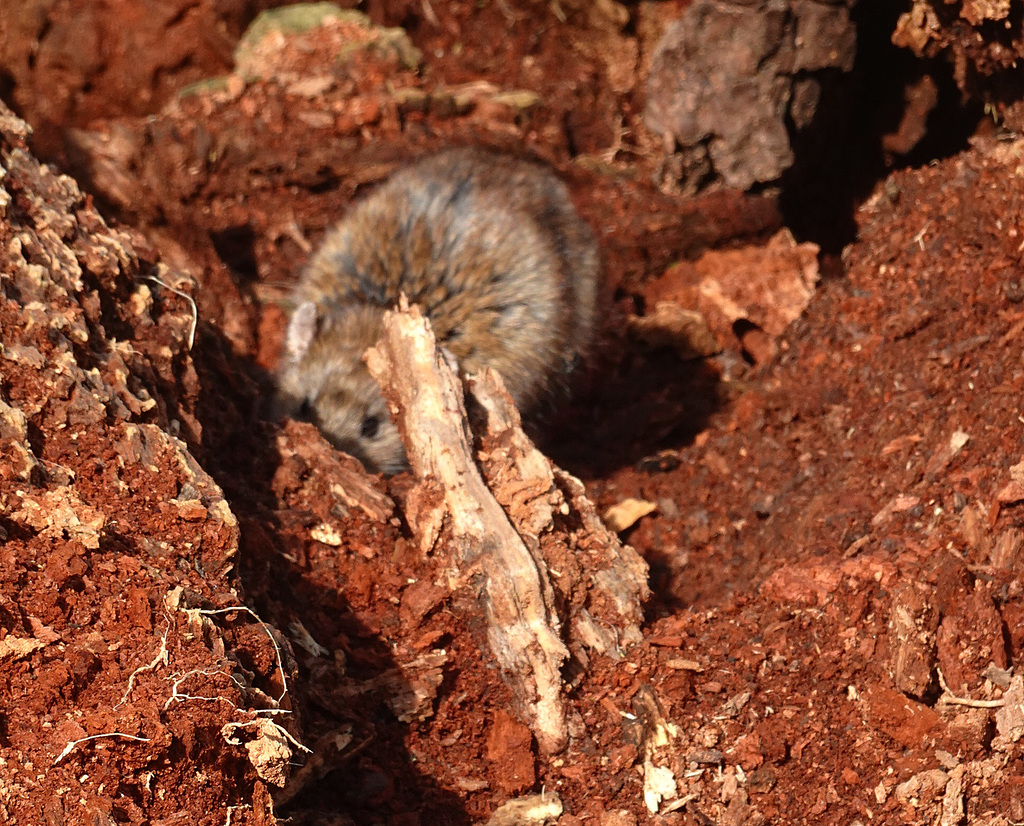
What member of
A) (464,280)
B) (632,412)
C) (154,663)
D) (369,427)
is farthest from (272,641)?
(632,412)

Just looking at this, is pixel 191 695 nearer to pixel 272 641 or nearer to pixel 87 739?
pixel 87 739

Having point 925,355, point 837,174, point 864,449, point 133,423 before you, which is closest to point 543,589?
point 133,423

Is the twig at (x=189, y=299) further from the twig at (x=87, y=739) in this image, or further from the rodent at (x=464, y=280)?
the twig at (x=87, y=739)

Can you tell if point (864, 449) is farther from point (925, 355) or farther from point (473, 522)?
point (473, 522)

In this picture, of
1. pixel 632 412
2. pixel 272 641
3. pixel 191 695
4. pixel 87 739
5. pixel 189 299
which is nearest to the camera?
pixel 87 739

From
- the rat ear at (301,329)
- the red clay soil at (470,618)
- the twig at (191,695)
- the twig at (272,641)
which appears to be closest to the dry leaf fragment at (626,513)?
the red clay soil at (470,618)

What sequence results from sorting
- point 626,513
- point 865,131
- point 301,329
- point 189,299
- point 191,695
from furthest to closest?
1. point 865,131
2. point 301,329
3. point 626,513
4. point 189,299
5. point 191,695
